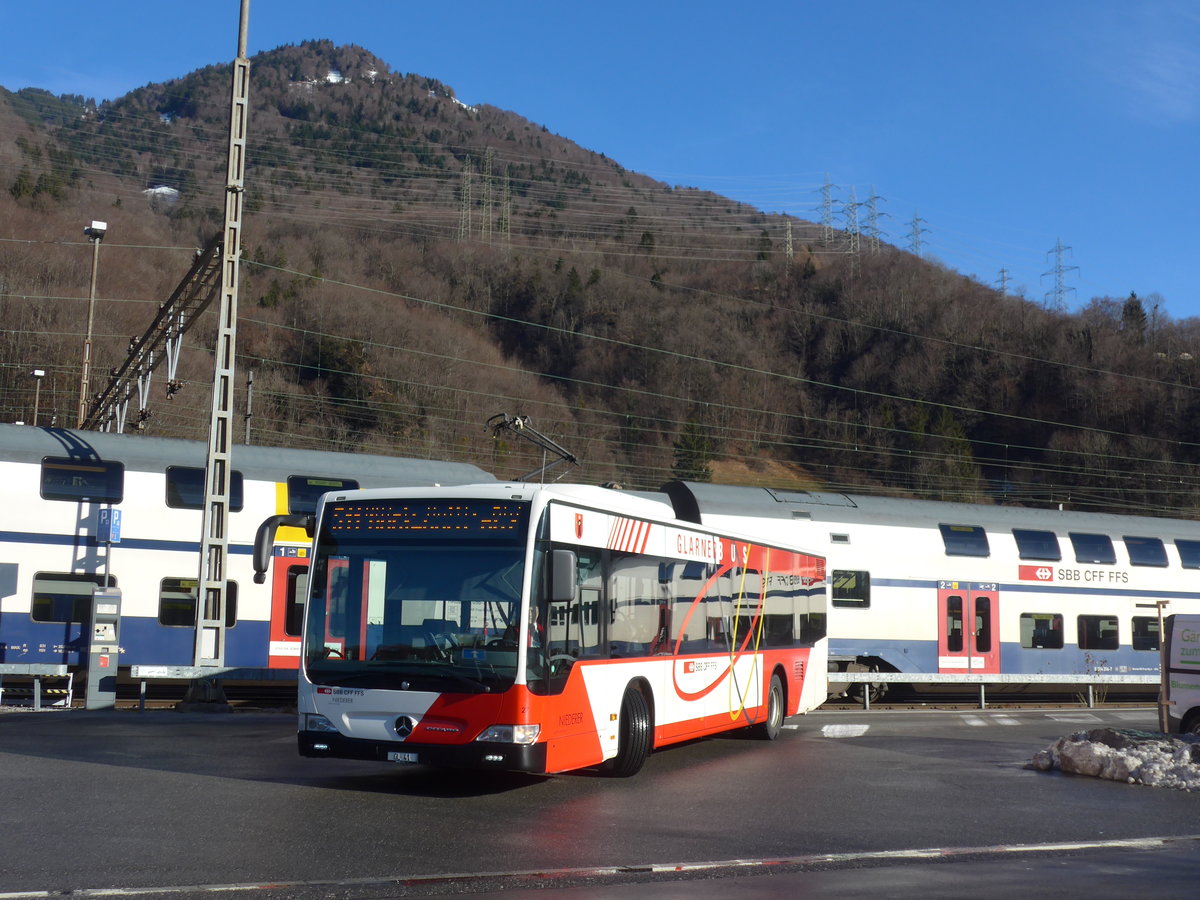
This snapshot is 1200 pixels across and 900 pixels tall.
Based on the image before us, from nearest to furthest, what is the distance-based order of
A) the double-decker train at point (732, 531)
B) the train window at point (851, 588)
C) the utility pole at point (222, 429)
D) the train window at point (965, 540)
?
the utility pole at point (222, 429) → the double-decker train at point (732, 531) → the train window at point (851, 588) → the train window at point (965, 540)

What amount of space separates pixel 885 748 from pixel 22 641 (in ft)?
46.0

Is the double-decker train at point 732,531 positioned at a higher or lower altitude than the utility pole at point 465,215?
lower

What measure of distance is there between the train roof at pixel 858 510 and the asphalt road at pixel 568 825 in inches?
388

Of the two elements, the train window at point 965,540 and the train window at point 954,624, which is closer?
the train window at point 954,624

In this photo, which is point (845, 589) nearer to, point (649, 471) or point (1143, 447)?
point (649, 471)

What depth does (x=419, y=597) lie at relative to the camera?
11.2m

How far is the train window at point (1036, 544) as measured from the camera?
28453mm

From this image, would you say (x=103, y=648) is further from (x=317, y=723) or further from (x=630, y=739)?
(x=630, y=739)

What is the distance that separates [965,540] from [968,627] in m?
1.90

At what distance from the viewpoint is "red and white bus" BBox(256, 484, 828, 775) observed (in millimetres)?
10875

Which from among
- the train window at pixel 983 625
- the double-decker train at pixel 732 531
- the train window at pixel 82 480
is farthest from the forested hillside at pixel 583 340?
the train window at pixel 983 625

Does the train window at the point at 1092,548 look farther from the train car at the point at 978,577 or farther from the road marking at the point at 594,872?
the road marking at the point at 594,872

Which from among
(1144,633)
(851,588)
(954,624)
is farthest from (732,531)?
(1144,633)

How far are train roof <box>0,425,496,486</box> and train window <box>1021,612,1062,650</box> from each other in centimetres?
1264
